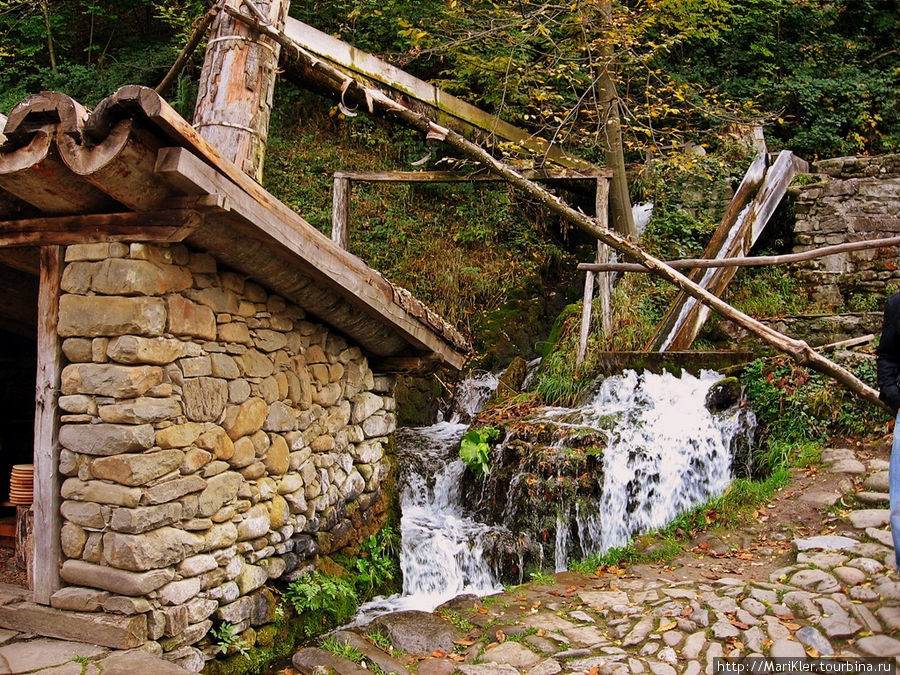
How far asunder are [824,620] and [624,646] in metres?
1.20

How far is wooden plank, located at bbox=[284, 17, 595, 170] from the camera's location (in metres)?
7.63

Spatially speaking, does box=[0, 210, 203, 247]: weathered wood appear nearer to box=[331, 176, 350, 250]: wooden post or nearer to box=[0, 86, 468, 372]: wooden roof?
box=[0, 86, 468, 372]: wooden roof

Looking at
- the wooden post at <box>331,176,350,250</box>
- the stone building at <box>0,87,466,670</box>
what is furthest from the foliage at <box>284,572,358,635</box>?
the wooden post at <box>331,176,350,250</box>

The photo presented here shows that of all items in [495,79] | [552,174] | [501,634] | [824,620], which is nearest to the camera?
[824,620]

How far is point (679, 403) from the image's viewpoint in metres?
7.59

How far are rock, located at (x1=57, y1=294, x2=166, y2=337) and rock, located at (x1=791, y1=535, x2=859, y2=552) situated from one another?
15.8 feet

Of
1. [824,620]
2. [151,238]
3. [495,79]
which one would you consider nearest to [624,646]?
[824,620]

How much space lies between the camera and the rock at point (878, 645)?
373cm

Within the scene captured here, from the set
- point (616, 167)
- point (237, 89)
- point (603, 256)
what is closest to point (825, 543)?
point (603, 256)

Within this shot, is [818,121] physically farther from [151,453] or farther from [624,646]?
[151,453]

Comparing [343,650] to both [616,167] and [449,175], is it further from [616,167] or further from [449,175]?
[616,167]

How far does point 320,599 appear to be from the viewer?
4.87 metres

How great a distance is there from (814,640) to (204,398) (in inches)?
149

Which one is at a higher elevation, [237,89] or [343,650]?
[237,89]
